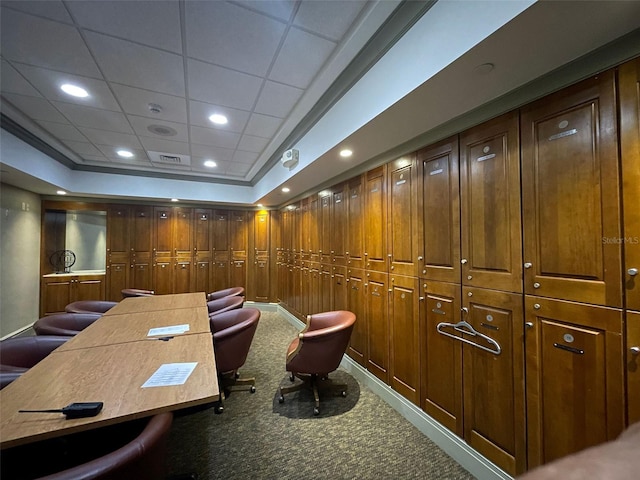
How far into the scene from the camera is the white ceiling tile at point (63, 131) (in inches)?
128

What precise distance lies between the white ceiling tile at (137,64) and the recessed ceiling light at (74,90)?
432 mm

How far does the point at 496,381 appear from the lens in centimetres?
172

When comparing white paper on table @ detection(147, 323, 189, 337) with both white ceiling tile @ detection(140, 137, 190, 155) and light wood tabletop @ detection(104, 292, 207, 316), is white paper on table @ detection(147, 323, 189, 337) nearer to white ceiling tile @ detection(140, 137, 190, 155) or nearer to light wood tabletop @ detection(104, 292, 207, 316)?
light wood tabletop @ detection(104, 292, 207, 316)

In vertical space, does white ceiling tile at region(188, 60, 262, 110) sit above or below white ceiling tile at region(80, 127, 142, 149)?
below

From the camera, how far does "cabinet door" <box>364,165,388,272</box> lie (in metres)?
2.76

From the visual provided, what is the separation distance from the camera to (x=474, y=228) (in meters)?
1.86

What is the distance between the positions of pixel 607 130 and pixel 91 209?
735 centimetres

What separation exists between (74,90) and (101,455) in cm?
301

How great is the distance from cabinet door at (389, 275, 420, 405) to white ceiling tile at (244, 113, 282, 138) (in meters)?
2.23

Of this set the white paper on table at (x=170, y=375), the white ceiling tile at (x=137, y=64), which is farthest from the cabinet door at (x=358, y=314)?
the white ceiling tile at (x=137, y=64)

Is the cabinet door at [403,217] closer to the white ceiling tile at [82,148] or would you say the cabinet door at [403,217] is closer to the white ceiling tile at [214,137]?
the white ceiling tile at [214,137]

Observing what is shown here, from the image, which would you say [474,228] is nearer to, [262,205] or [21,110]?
[21,110]

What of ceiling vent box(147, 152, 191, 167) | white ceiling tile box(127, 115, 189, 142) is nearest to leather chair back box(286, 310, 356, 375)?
white ceiling tile box(127, 115, 189, 142)

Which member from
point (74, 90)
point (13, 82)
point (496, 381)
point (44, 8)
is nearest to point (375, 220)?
point (496, 381)
